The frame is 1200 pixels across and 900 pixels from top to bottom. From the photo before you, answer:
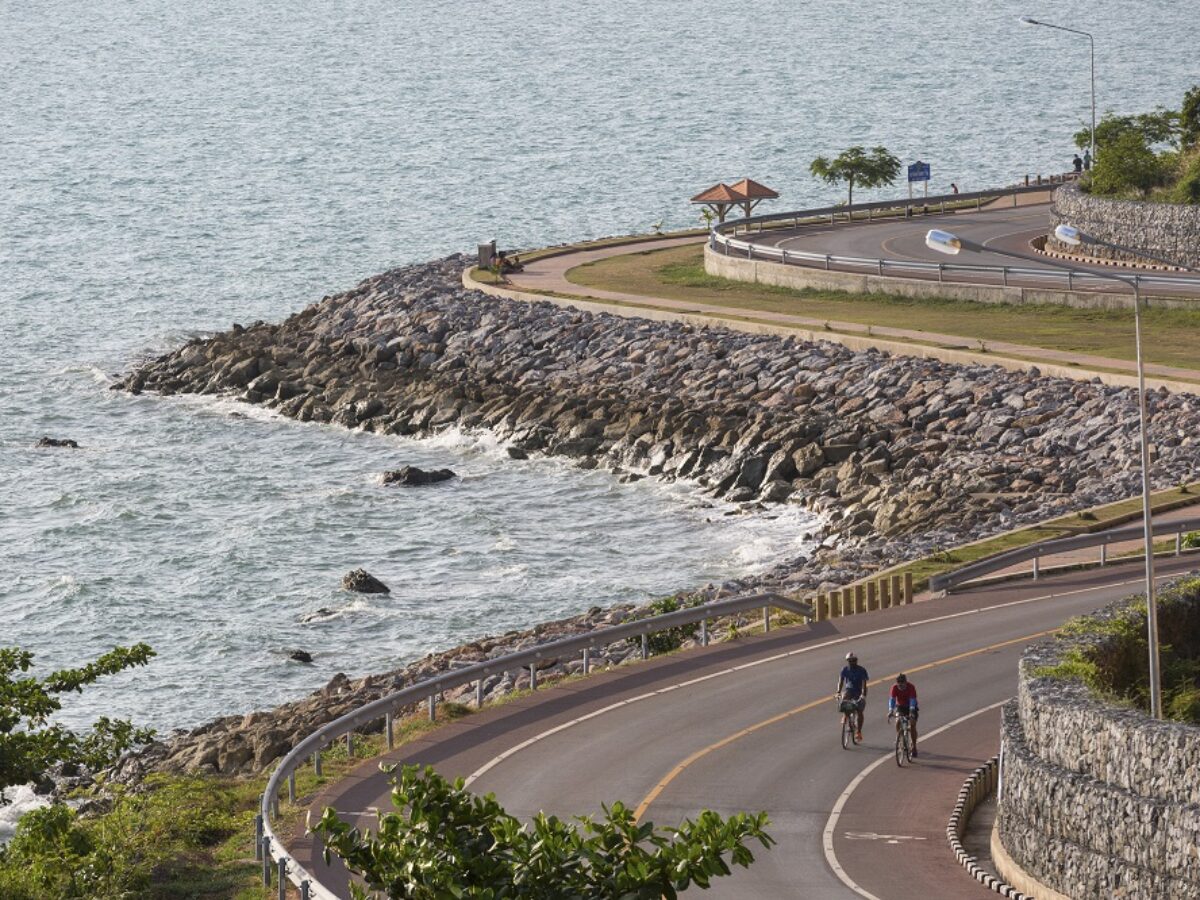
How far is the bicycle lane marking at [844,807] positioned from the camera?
23.3m

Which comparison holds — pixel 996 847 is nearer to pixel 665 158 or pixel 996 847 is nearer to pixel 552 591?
pixel 552 591

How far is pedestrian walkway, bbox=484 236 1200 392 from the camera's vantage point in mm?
53594

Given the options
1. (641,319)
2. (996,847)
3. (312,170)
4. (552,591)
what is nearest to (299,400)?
(641,319)

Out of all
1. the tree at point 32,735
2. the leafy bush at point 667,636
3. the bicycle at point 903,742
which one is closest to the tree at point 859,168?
the leafy bush at point 667,636

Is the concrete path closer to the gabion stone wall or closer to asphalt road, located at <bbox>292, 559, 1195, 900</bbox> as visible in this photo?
the gabion stone wall

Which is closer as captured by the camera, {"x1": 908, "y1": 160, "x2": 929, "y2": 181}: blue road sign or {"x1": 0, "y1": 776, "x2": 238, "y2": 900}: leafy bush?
{"x1": 0, "y1": 776, "x2": 238, "y2": 900}: leafy bush

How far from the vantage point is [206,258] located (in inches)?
4459

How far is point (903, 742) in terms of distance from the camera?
28016 millimetres

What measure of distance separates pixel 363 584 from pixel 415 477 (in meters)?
10.5

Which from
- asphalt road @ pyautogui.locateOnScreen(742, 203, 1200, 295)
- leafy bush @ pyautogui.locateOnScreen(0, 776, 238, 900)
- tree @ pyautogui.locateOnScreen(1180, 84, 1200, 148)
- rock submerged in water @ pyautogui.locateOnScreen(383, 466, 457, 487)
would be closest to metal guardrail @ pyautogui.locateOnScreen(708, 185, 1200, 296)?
asphalt road @ pyautogui.locateOnScreen(742, 203, 1200, 295)

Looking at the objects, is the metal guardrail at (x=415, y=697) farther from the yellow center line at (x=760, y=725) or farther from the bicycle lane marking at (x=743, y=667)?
the yellow center line at (x=760, y=725)

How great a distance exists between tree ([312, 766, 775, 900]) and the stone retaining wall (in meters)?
7.74

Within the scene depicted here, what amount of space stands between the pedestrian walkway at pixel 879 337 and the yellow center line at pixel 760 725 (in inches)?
767

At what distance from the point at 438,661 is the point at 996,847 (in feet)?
60.2
